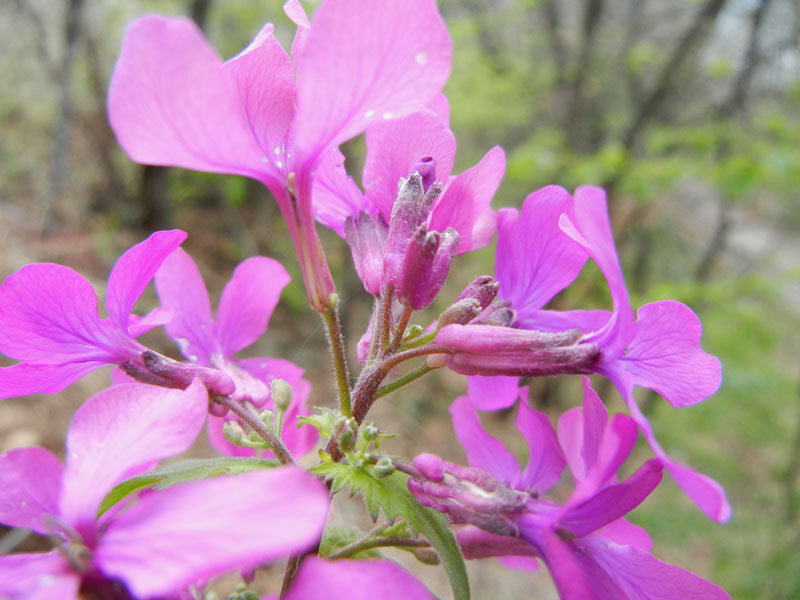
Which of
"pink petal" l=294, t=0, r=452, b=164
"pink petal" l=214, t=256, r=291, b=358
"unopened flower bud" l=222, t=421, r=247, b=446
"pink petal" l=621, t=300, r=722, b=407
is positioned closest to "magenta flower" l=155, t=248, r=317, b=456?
"pink petal" l=214, t=256, r=291, b=358

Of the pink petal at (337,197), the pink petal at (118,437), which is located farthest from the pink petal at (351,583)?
the pink petal at (337,197)

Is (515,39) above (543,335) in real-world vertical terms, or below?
above

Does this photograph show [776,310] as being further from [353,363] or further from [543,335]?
[543,335]

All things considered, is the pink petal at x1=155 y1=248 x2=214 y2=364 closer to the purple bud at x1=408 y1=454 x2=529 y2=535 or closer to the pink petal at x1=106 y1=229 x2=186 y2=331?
the pink petal at x1=106 y1=229 x2=186 y2=331

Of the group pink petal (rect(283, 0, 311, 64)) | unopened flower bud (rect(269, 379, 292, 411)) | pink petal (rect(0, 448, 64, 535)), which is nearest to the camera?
pink petal (rect(0, 448, 64, 535))

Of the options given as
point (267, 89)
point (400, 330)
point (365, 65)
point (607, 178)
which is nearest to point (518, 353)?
point (400, 330)

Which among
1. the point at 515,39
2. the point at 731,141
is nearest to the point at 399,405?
the point at 731,141

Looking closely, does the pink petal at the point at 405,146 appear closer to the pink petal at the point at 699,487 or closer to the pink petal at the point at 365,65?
the pink petal at the point at 365,65
